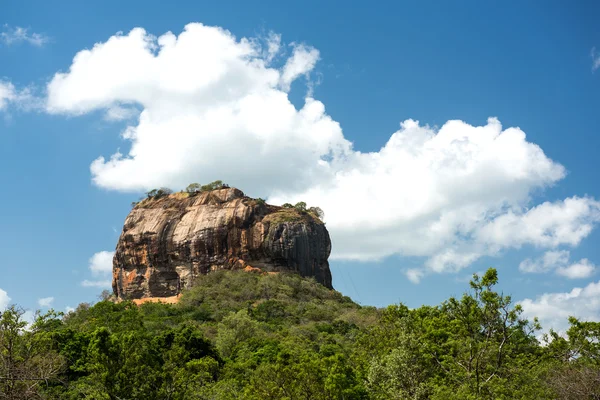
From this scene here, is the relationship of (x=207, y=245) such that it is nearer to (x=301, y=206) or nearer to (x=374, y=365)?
(x=301, y=206)

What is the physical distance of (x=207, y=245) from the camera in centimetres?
8225

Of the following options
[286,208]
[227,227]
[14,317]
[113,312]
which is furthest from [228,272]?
[14,317]

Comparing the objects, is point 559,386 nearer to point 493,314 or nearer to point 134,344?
point 493,314

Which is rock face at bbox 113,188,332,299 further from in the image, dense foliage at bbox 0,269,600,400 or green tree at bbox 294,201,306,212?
dense foliage at bbox 0,269,600,400

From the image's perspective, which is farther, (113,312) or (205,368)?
(113,312)

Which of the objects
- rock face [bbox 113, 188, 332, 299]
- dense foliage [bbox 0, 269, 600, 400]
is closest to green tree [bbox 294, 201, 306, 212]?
rock face [bbox 113, 188, 332, 299]

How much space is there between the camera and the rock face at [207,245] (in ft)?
270

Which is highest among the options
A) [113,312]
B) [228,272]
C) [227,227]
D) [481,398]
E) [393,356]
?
[227,227]

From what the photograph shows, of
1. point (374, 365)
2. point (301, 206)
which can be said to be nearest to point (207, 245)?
point (301, 206)

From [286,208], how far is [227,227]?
12064 millimetres

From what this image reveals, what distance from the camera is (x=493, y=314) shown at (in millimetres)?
19703

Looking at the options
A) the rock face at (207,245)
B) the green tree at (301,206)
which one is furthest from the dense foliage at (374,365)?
the green tree at (301,206)

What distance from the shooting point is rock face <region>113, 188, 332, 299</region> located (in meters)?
82.2

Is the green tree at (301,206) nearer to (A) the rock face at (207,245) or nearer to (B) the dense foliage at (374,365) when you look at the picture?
(A) the rock face at (207,245)
